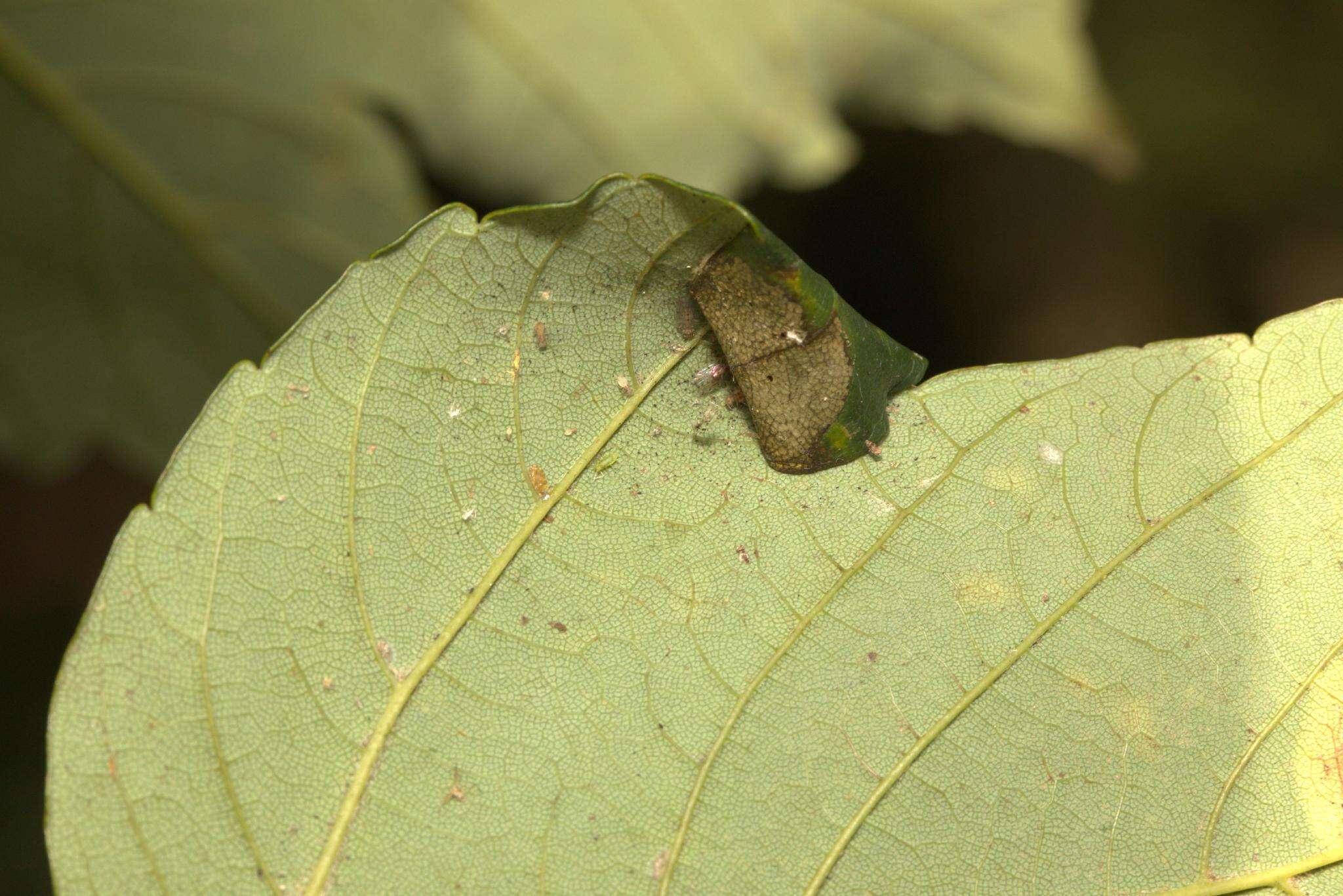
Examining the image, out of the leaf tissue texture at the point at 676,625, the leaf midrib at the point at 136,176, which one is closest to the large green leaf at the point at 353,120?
the leaf midrib at the point at 136,176

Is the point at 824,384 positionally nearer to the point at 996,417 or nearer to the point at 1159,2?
the point at 996,417

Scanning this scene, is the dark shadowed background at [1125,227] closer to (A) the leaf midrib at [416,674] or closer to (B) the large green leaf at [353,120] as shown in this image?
(B) the large green leaf at [353,120]

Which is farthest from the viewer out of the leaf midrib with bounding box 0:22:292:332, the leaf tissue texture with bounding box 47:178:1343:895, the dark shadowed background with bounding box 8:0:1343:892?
the dark shadowed background with bounding box 8:0:1343:892

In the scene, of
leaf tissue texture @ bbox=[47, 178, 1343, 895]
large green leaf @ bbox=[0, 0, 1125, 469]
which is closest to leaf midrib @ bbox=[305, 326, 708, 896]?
leaf tissue texture @ bbox=[47, 178, 1343, 895]

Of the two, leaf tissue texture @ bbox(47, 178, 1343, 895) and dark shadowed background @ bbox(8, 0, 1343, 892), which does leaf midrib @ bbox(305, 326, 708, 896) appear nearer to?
leaf tissue texture @ bbox(47, 178, 1343, 895)

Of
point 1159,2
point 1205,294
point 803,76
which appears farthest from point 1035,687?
point 1159,2

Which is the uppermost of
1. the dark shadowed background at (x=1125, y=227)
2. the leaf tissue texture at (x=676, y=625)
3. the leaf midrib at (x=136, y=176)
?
the leaf midrib at (x=136, y=176)
